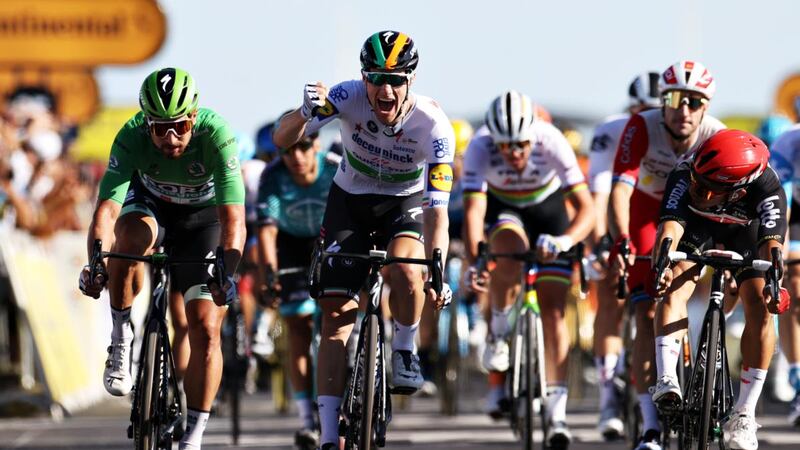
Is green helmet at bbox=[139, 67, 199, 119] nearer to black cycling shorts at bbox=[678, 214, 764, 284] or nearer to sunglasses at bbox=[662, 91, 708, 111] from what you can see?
black cycling shorts at bbox=[678, 214, 764, 284]

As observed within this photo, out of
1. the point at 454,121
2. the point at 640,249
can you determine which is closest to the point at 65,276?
the point at 454,121

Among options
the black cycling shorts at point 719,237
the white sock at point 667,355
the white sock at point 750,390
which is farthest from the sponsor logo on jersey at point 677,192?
the white sock at point 750,390

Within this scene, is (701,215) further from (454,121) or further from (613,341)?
(454,121)

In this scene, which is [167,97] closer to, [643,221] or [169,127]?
[169,127]

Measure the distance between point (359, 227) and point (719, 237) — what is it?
79.3 inches

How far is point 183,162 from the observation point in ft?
36.5

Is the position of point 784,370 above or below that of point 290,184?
below

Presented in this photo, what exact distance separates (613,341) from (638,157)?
6.02 feet

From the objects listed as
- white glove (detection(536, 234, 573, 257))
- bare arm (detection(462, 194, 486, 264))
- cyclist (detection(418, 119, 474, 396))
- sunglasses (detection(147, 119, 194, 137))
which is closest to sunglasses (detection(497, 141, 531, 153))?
bare arm (detection(462, 194, 486, 264))

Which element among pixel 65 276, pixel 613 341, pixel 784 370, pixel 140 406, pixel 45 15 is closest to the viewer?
pixel 140 406

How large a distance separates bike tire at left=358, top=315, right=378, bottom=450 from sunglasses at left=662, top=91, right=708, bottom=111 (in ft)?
8.95

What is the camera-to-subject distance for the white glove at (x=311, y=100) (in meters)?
10.6

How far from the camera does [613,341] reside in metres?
13.9

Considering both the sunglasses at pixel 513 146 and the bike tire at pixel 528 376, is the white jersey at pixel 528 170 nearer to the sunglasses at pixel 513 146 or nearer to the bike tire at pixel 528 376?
the sunglasses at pixel 513 146
